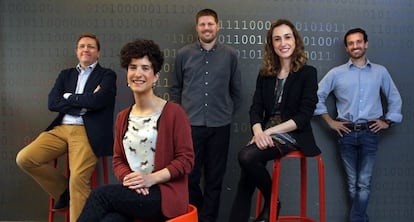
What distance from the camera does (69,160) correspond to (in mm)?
2943

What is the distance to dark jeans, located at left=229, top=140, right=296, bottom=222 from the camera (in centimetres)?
258

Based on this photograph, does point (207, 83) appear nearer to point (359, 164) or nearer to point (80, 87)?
point (80, 87)

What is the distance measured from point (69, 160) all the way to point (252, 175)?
3.78 ft

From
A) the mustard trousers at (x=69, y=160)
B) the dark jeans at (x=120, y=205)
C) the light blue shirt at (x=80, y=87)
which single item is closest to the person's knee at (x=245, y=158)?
the dark jeans at (x=120, y=205)

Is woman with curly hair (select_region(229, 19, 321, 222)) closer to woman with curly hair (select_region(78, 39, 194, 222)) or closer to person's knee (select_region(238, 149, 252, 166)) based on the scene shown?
person's knee (select_region(238, 149, 252, 166))

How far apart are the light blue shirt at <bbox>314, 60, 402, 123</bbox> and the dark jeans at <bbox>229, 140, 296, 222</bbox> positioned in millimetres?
848

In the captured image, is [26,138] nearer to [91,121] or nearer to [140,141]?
→ [91,121]

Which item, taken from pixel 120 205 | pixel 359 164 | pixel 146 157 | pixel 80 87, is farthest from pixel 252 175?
pixel 80 87

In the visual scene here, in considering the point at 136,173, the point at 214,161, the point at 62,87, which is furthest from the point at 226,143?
the point at 136,173

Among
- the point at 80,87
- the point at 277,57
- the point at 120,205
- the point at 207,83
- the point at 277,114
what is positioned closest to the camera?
the point at 120,205

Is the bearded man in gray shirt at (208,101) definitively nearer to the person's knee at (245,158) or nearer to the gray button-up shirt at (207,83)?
the gray button-up shirt at (207,83)

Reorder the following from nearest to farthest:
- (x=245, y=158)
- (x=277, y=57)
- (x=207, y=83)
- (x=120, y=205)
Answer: (x=120, y=205) → (x=245, y=158) → (x=277, y=57) → (x=207, y=83)

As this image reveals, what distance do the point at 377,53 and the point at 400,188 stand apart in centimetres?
103

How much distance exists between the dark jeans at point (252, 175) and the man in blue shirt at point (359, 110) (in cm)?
81
